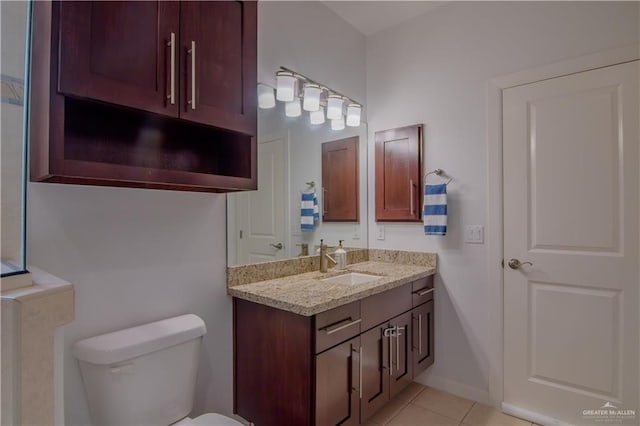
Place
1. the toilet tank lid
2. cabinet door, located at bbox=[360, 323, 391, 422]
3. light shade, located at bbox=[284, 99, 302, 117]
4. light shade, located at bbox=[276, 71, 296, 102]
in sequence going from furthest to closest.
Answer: light shade, located at bbox=[284, 99, 302, 117] → light shade, located at bbox=[276, 71, 296, 102] → cabinet door, located at bbox=[360, 323, 391, 422] → the toilet tank lid

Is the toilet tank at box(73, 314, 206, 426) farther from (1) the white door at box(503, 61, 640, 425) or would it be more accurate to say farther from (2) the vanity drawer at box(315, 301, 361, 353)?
(1) the white door at box(503, 61, 640, 425)

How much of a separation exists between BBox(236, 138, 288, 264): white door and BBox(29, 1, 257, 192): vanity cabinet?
356 millimetres

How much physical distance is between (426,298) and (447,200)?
2.24 feet

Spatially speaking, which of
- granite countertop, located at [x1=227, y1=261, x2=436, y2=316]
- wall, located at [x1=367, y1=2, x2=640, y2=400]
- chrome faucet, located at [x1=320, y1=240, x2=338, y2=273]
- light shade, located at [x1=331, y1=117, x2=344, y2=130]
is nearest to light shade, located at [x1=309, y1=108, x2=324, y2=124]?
light shade, located at [x1=331, y1=117, x2=344, y2=130]

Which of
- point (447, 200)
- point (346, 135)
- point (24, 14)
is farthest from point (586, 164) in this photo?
point (24, 14)

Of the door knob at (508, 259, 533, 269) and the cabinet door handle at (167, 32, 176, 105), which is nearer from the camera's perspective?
the cabinet door handle at (167, 32, 176, 105)

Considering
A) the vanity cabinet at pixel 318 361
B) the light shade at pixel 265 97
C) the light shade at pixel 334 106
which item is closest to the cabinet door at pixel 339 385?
the vanity cabinet at pixel 318 361

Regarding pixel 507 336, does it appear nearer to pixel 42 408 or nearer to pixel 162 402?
pixel 162 402

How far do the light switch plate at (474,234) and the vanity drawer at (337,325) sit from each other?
3.29 feet

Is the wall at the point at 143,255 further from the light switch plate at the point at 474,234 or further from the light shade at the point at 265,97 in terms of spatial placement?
the light switch plate at the point at 474,234

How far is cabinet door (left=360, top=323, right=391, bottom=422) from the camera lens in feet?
5.53

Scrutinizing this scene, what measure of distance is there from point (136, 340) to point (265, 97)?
138 centimetres

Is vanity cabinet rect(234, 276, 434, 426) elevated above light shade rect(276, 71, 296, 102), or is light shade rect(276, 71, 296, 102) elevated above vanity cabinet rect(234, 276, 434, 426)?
light shade rect(276, 71, 296, 102)

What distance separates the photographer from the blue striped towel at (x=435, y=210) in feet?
7.18
